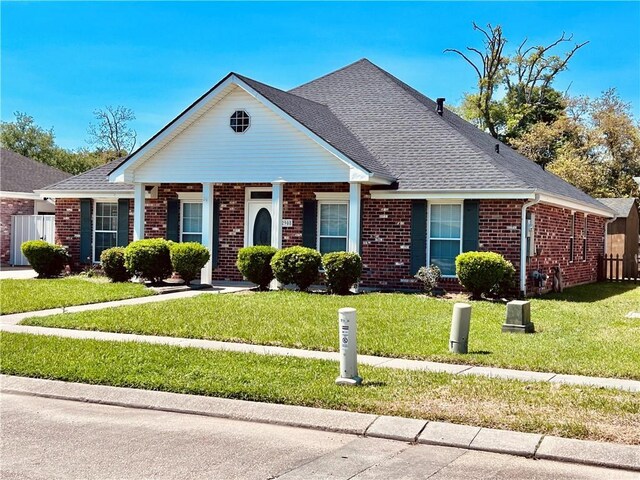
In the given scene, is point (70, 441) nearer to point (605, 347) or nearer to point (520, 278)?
point (605, 347)

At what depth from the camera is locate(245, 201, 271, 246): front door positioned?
69.1ft

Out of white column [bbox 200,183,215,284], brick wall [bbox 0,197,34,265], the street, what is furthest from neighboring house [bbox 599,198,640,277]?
the street

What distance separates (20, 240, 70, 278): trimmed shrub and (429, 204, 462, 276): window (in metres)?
11.1

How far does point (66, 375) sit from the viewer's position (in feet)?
28.5

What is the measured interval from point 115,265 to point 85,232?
380 cm

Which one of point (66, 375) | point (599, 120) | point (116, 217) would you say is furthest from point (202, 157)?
point (599, 120)

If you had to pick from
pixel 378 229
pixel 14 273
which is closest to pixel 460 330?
pixel 378 229

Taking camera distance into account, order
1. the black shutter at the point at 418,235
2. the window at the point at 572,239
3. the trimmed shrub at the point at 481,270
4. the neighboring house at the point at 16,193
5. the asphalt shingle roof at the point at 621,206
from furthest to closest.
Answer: the asphalt shingle roof at the point at 621,206 < the neighboring house at the point at 16,193 < the window at the point at 572,239 < the black shutter at the point at 418,235 < the trimmed shrub at the point at 481,270

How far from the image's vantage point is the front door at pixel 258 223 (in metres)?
21.1

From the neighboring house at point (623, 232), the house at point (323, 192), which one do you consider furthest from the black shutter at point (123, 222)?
the neighboring house at point (623, 232)

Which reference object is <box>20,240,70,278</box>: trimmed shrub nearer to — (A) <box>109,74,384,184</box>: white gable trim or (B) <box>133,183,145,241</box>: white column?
(B) <box>133,183,145,241</box>: white column

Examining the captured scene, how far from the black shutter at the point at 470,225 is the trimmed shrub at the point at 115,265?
8934 millimetres

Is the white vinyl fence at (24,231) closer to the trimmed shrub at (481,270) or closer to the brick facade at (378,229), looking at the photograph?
the brick facade at (378,229)

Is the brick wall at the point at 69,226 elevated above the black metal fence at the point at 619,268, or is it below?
above
